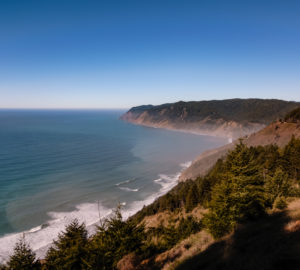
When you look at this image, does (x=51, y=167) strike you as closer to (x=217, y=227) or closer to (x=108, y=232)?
(x=108, y=232)

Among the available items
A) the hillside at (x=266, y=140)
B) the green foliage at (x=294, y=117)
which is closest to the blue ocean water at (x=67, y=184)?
the hillside at (x=266, y=140)

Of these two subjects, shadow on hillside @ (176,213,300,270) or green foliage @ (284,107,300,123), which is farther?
green foliage @ (284,107,300,123)

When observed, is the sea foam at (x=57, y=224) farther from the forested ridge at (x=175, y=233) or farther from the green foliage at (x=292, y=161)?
the green foliage at (x=292, y=161)

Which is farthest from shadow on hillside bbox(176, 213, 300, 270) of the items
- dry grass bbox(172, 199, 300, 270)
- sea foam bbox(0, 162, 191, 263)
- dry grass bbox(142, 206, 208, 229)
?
dry grass bbox(142, 206, 208, 229)

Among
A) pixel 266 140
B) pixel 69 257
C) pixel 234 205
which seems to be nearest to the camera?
pixel 69 257

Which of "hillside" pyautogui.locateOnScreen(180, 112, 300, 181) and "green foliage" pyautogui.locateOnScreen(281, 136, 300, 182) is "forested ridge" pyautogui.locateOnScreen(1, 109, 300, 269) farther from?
"hillside" pyautogui.locateOnScreen(180, 112, 300, 181)

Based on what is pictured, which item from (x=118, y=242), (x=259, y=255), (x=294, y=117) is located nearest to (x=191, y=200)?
(x=118, y=242)

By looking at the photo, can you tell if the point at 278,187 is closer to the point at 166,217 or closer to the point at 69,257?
the point at 69,257

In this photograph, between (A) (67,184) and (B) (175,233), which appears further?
(A) (67,184)

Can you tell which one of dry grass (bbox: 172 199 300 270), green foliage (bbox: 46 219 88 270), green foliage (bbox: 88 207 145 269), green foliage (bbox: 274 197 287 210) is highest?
dry grass (bbox: 172 199 300 270)

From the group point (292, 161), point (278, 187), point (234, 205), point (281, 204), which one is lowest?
point (281, 204)

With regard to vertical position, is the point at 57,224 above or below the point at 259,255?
below

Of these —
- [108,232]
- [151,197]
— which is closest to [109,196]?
[151,197]

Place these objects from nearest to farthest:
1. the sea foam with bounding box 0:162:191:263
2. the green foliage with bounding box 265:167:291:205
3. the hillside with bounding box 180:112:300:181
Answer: the green foliage with bounding box 265:167:291:205, the sea foam with bounding box 0:162:191:263, the hillside with bounding box 180:112:300:181
